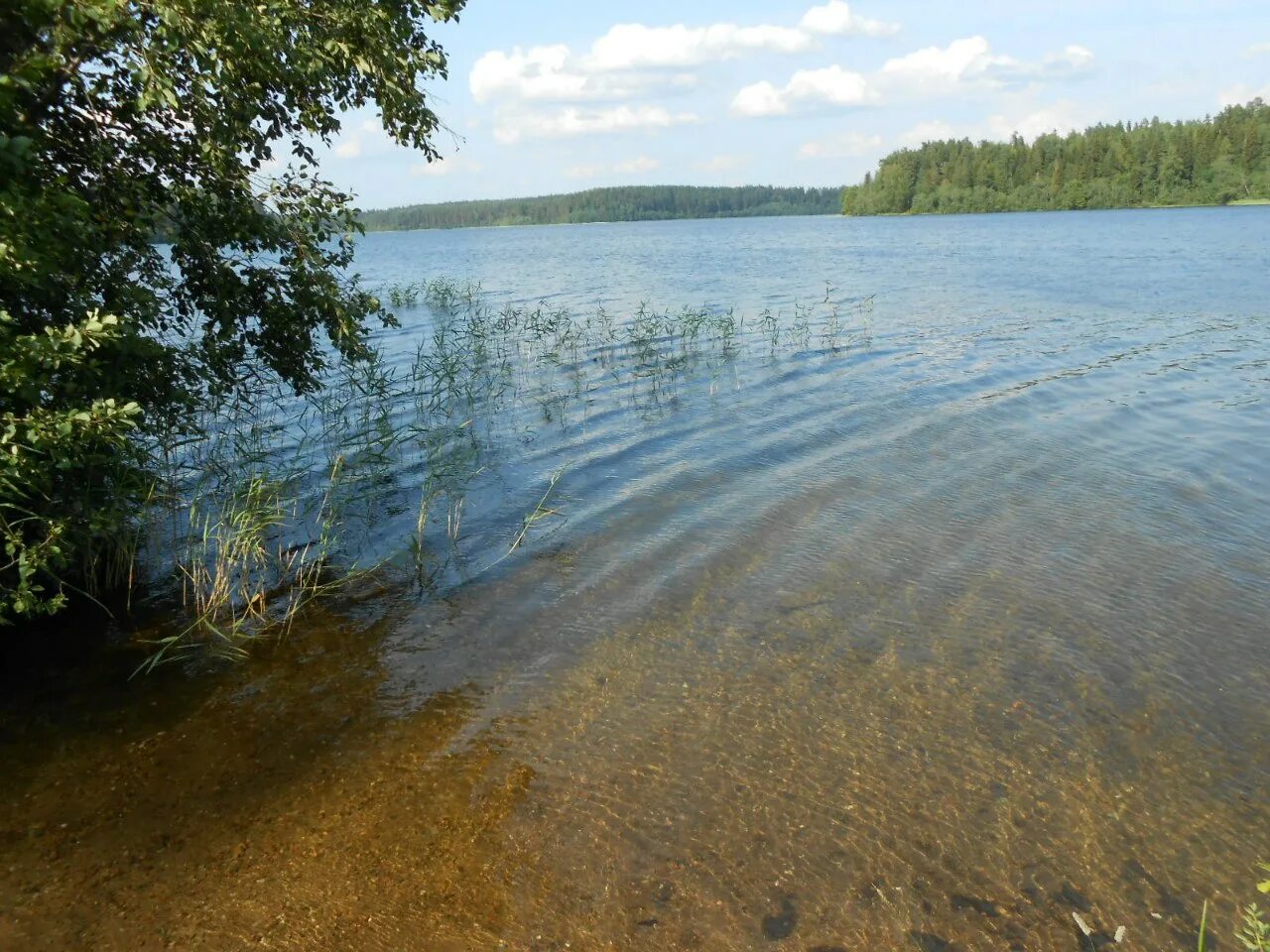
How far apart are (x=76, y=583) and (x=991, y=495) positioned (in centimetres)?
1113

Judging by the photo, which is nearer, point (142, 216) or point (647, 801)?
point (647, 801)

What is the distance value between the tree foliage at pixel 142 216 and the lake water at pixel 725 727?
211cm

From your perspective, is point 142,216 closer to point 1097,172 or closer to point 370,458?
point 370,458

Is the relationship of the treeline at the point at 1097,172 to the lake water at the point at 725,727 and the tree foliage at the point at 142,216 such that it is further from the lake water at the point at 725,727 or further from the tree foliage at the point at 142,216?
the tree foliage at the point at 142,216

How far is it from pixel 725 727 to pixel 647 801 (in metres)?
1.06

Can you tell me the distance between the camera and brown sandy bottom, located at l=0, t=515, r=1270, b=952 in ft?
15.7

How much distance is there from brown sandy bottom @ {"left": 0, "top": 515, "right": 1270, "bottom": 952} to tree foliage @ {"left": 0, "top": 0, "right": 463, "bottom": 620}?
75.3 inches

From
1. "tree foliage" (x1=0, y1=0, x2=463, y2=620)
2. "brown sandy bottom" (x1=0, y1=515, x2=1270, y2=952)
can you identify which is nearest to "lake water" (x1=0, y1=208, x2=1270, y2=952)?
"brown sandy bottom" (x1=0, y1=515, x2=1270, y2=952)

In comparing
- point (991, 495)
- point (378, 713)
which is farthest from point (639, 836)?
point (991, 495)

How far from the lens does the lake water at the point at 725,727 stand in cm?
489

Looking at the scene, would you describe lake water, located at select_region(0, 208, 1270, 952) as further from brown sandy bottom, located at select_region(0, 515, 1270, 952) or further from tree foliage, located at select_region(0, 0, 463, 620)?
tree foliage, located at select_region(0, 0, 463, 620)

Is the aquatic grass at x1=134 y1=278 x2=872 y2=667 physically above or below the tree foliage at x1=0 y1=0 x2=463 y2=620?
below

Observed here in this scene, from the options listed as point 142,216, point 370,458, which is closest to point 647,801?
point 142,216

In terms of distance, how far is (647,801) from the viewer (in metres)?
5.75
